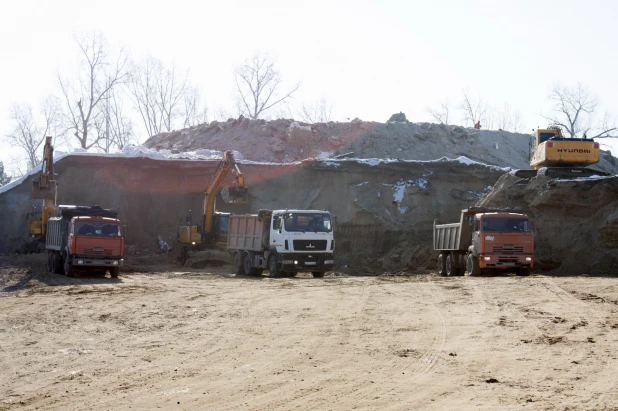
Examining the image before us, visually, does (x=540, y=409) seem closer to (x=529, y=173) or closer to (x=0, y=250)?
(x=529, y=173)

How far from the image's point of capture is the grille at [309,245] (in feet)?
98.8

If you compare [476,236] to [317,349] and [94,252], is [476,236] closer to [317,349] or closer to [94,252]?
[94,252]

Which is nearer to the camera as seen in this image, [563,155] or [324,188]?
[563,155]

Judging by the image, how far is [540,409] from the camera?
8.22 metres

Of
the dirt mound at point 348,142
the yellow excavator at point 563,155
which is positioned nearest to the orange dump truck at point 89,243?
the yellow excavator at point 563,155

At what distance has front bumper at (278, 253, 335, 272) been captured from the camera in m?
30.1

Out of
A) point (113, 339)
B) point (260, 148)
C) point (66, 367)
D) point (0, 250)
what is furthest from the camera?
point (260, 148)

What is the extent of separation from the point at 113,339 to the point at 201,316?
3.48m

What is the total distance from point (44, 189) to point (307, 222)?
47.2 ft

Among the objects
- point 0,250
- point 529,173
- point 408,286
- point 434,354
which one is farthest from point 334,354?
point 0,250

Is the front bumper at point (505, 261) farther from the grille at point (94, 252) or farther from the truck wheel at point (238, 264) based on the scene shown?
the grille at point (94, 252)

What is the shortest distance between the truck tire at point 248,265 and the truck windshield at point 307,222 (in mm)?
3740

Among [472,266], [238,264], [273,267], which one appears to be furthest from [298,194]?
[472,266]

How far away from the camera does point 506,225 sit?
28.8 m
